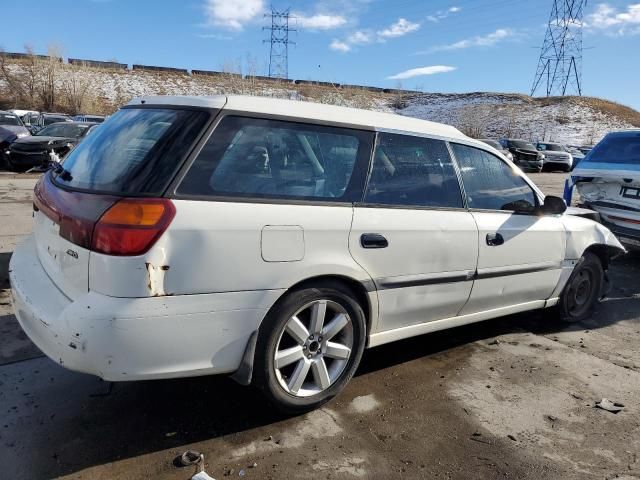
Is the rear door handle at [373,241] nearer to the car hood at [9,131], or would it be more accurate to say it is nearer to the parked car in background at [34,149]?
the parked car in background at [34,149]

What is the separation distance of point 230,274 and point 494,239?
2051 millimetres

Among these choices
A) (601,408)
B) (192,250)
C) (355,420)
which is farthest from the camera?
(601,408)

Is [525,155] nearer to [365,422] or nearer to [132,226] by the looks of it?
[365,422]

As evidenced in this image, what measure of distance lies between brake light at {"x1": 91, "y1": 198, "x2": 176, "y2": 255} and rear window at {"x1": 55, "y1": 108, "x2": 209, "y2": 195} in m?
0.08

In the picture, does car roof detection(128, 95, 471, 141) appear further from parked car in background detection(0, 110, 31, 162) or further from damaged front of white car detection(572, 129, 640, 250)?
parked car in background detection(0, 110, 31, 162)

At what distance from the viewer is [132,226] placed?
94.1 inches

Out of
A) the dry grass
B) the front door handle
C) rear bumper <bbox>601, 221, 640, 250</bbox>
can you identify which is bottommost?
rear bumper <bbox>601, 221, 640, 250</bbox>

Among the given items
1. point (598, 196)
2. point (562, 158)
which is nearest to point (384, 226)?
point (598, 196)

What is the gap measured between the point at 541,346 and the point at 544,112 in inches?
2073

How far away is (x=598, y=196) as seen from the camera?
6906 mm

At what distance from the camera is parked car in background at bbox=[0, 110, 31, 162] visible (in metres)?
15.6

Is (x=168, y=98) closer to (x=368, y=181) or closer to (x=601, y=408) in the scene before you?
(x=368, y=181)

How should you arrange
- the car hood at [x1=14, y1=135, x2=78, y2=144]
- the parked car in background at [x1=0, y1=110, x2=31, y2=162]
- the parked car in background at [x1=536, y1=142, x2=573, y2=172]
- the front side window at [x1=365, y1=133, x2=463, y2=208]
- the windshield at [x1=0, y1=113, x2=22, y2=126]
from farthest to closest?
the parked car in background at [x1=536, y1=142, x2=573, y2=172] → the windshield at [x1=0, y1=113, x2=22, y2=126] → the parked car in background at [x1=0, y1=110, x2=31, y2=162] → the car hood at [x1=14, y1=135, x2=78, y2=144] → the front side window at [x1=365, y1=133, x2=463, y2=208]

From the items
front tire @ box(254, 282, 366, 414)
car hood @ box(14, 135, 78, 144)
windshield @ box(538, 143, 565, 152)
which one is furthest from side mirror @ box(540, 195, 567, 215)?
windshield @ box(538, 143, 565, 152)
